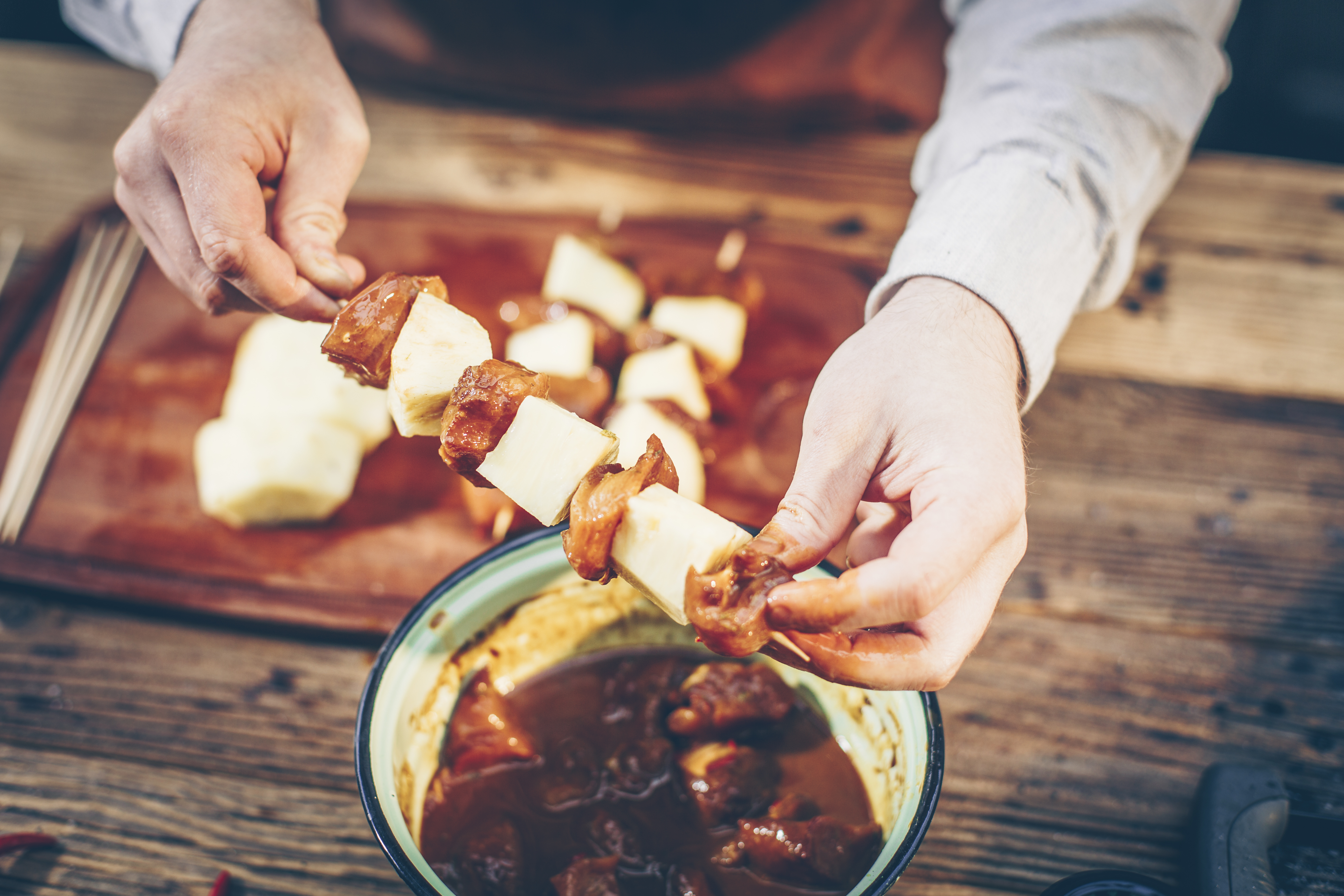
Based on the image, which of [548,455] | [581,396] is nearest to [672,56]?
[581,396]

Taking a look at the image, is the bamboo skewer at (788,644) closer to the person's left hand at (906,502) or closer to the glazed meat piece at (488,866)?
the person's left hand at (906,502)

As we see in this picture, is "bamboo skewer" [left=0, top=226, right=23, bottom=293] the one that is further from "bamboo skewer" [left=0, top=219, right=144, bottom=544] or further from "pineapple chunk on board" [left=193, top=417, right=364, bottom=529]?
"pineapple chunk on board" [left=193, top=417, right=364, bottom=529]

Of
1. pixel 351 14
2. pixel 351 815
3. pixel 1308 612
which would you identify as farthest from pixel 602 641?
pixel 351 14

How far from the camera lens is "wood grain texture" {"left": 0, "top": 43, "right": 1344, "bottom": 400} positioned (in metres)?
2.73

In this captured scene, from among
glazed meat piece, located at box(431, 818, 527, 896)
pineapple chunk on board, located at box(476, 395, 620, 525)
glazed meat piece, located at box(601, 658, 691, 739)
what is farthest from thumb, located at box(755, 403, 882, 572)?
glazed meat piece, located at box(431, 818, 527, 896)

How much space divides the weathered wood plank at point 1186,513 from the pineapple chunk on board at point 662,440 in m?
0.96

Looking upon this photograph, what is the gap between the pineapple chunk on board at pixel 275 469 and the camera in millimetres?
2297

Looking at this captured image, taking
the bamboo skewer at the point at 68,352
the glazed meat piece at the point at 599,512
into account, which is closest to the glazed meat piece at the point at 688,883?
the glazed meat piece at the point at 599,512

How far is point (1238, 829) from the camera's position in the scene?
1.62 m

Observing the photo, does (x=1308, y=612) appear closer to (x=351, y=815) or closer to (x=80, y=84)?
(x=351, y=815)

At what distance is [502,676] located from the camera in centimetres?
185

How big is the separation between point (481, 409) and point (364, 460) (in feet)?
3.95

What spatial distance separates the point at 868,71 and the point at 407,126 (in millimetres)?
2009

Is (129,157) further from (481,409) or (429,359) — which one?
(481,409)
